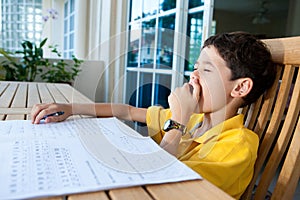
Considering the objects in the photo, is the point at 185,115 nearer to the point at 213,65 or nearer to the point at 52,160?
the point at 213,65

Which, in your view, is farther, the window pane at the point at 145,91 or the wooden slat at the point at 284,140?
the window pane at the point at 145,91

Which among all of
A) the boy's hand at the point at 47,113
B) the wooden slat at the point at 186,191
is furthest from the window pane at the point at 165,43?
the wooden slat at the point at 186,191

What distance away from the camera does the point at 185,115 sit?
0.80 m

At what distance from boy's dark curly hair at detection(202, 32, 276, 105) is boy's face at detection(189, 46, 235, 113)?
0.06 ft

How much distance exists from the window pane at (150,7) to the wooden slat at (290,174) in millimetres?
2019

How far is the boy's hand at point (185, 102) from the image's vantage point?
0.80 metres

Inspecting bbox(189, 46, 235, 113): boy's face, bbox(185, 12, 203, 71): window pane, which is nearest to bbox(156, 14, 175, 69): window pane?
bbox(185, 12, 203, 71): window pane

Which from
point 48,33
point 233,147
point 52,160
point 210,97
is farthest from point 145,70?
point 48,33

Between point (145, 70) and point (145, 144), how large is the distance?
1983 millimetres

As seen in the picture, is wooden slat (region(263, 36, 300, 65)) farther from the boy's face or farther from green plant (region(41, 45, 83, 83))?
green plant (region(41, 45, 83, 83))

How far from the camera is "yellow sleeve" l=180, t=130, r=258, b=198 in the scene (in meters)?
0.61

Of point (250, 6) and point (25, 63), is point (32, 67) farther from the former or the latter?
point (250, 6)

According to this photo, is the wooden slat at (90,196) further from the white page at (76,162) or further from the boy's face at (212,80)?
the boy's face at (212,80)

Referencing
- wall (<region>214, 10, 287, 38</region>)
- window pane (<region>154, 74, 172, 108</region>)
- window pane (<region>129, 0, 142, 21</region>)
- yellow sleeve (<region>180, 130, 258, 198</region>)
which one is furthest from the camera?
window pane (<region>129, 0, 142, 21</region>)
